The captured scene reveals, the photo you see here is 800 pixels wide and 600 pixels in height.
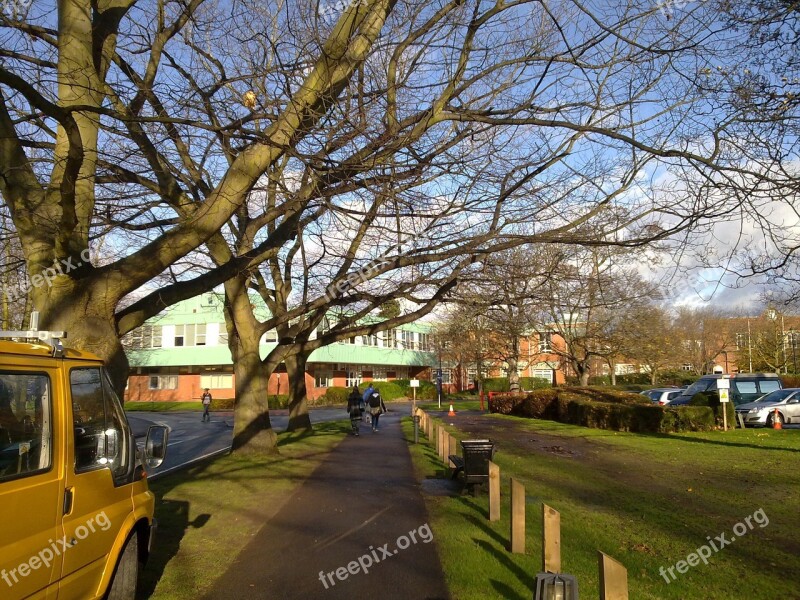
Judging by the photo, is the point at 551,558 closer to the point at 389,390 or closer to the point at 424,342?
the point at 389,390

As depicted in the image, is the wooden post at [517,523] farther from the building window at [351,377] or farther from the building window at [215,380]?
the building window at [351,377]

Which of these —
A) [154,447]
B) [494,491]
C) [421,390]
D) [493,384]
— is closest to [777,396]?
[494,491]

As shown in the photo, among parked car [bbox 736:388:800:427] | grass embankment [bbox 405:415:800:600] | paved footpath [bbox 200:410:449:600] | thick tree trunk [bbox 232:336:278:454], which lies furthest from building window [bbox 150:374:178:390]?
paved footpath [bbox 200:410:449:600]

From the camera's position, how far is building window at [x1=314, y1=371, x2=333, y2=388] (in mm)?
60856

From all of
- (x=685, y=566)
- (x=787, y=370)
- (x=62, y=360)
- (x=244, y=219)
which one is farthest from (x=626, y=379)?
(x=62, y=360)

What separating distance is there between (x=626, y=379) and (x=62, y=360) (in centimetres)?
6840

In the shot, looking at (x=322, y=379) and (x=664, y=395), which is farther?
(x=322, y=379)

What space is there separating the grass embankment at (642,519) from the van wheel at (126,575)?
2.67 m

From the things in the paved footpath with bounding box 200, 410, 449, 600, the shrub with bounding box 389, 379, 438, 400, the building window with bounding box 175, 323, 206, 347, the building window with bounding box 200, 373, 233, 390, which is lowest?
the shrub with bounding box 389, 379, 438, 400

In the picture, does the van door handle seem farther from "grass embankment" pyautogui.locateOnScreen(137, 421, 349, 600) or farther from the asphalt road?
the asphalt road

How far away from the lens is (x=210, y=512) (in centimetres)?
945

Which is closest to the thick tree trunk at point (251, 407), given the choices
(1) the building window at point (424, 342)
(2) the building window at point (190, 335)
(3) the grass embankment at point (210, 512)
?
(3) the grass embankment at point (210, 512)

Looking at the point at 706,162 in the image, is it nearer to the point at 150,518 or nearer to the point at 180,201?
the point at 150,518

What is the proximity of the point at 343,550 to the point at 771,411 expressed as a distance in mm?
22121
